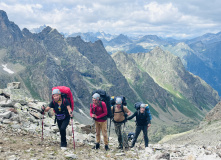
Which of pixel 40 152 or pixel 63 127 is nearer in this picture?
pixel 40 152

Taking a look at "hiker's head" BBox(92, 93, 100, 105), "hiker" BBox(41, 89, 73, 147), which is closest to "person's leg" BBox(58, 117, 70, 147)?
"hiker" BBox(41, 89, 73, 147)

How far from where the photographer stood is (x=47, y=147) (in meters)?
12.4

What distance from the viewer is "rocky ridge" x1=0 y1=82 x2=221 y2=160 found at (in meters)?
11.1

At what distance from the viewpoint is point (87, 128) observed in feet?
73.9

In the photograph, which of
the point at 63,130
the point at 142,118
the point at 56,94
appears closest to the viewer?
the point at 56,94

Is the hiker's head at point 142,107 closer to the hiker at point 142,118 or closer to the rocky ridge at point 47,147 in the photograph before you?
the hiker at point 142,118

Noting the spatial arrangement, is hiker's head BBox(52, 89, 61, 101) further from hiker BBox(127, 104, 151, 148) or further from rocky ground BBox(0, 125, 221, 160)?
hiker BBox(127, 104, 151, 148)

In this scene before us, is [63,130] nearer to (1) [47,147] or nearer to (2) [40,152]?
(1) [47,147]

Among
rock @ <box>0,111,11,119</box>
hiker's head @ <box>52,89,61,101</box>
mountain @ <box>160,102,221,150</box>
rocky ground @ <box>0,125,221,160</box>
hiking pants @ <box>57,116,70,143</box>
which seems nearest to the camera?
rocky ground @ <box>0,125,221,160</box>

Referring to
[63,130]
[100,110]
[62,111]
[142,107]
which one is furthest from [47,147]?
[142,107]

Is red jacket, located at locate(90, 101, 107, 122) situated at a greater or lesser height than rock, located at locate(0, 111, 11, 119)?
greater

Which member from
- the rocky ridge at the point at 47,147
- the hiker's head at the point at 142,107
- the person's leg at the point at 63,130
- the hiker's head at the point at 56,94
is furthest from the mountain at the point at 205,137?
the hiker's head at the point at 56,94

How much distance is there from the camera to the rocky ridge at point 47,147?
11.1m

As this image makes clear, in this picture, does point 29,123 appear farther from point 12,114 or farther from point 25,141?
point 25,141
